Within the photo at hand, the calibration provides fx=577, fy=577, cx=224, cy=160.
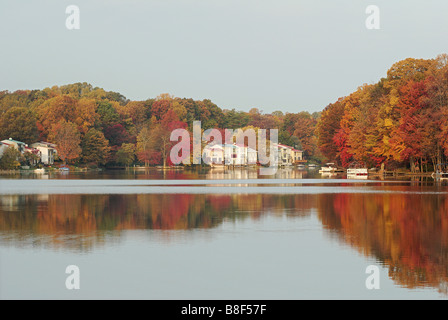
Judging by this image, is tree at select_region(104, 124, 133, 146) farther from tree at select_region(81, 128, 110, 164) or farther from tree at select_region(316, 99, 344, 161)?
tree at select_region(316, 99, 344, 161)

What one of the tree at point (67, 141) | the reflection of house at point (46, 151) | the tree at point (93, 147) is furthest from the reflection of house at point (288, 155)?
the reflection of house at point (46, 151)

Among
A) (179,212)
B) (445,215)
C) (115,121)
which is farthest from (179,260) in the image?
(115,121)

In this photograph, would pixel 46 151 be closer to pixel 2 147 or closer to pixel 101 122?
pixel 2 147

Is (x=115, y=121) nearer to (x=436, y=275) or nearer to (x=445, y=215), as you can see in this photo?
(x=445, y=215)

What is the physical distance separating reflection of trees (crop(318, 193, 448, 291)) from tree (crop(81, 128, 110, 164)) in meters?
86.6

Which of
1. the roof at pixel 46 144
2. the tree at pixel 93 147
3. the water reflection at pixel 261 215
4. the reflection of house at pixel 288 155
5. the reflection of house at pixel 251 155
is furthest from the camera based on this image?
the reflection of house at pixel 288 155

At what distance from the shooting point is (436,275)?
1096 centimetres

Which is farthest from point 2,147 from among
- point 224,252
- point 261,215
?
point 224,252

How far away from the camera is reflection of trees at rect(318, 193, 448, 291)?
450 inches

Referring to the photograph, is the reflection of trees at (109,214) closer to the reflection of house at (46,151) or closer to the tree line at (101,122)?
the reflection of house at (46,151)

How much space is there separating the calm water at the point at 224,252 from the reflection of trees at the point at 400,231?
0.10 ft

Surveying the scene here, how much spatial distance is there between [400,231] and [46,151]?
96.7 meters

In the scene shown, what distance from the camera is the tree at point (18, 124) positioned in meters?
105
